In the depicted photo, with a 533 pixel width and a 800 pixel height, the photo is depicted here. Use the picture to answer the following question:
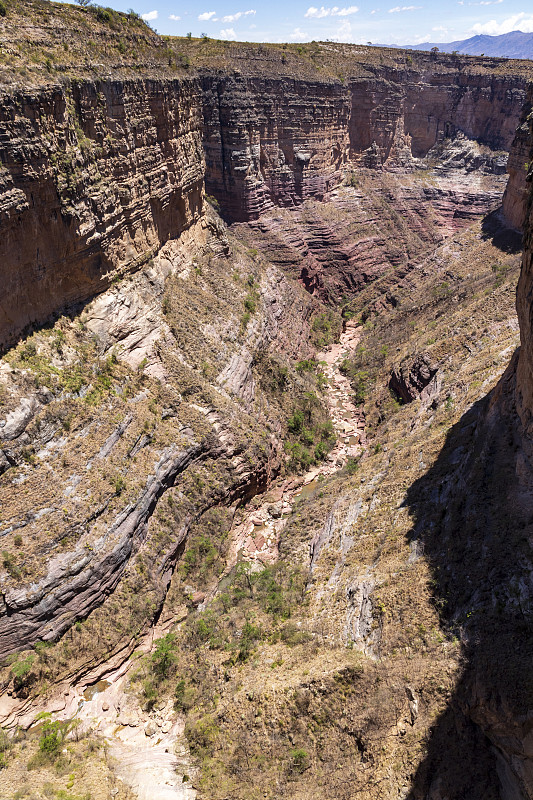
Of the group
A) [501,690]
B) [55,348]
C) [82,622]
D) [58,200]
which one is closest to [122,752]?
[82,622]

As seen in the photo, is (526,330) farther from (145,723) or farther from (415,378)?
(415,378)

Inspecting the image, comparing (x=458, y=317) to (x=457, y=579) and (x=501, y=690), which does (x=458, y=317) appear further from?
(x=501, y=690)

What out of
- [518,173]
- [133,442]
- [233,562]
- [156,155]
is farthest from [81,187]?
[518,173]

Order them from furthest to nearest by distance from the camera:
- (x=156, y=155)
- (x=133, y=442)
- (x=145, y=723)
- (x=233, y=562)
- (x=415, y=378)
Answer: (x=415, y=378), (x=156, y=155), (x=233, y=562), (x=133, y=442), (x=145, y=723)

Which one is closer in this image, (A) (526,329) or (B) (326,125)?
(A) (526,329)

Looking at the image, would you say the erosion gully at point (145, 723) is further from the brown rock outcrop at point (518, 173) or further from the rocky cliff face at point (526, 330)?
the brown rock outcrop at point (518, 173)

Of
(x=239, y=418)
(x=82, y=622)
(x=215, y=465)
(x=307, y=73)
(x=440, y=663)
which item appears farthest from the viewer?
(x=307, y=73)

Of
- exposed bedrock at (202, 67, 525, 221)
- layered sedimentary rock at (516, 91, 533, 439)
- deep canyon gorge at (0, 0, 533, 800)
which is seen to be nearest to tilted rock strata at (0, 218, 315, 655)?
deep canyon gorge at (0, 0, 533, 800)

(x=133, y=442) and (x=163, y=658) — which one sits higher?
(x=133, y=442)
